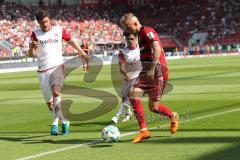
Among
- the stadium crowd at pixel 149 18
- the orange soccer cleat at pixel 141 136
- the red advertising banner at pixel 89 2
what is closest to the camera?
the orange soccer cleat at pixel 141 136

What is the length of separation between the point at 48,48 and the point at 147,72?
235 cm

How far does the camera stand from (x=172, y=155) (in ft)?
28.9

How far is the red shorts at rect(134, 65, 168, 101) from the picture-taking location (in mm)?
10312

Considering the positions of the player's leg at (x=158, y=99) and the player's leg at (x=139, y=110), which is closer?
the player's leg at (x=139, y=110)

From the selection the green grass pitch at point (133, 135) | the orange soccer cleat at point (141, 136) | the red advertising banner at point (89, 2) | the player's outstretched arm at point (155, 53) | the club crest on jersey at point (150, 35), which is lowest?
the green grass pitch at point (133, 135)

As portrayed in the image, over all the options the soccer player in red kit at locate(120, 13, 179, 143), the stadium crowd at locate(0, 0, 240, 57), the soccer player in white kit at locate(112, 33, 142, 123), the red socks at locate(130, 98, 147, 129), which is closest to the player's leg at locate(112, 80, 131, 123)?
the soccer player in white kit at locate(112, 33, 142, 123)

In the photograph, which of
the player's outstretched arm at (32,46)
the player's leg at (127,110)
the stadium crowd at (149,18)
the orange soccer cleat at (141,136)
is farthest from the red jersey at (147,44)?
the stadium crowd at (149,18)

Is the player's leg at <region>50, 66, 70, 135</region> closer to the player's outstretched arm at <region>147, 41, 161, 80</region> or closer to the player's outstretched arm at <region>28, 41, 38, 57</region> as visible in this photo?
the player's outstretched arm at <region>28, 41, 38, 57</region>

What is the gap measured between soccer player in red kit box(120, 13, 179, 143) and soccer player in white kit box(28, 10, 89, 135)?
1751mm

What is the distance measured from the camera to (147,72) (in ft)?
33.2

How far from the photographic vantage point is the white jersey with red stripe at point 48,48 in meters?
11.5

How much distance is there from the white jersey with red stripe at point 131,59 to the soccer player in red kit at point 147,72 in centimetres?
256

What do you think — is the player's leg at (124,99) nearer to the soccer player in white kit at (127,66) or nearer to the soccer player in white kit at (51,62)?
the soccer player in white kit at (127,66)

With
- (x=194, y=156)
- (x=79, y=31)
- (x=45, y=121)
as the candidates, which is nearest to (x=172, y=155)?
(x=194, y=156)
